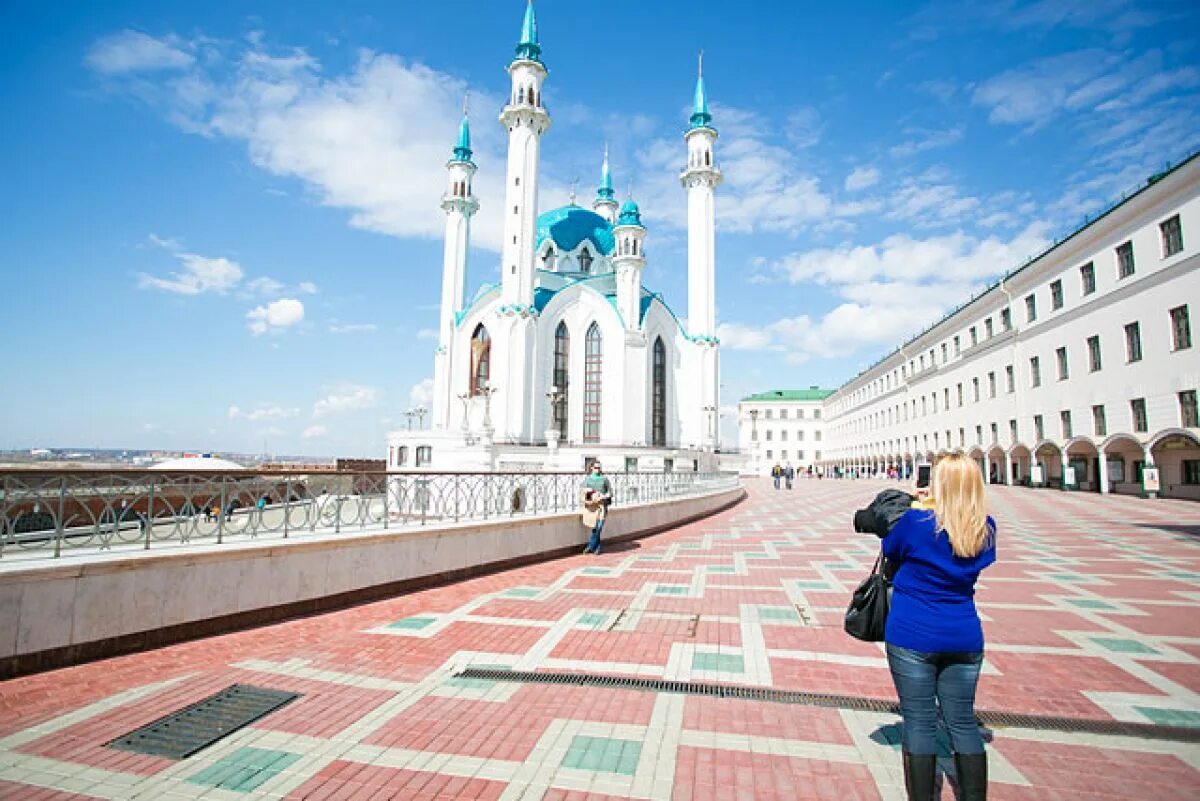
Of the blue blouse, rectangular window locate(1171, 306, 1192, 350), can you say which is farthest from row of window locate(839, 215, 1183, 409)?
A: the blue blouse

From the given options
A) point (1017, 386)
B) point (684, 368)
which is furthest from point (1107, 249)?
point (684, 368)

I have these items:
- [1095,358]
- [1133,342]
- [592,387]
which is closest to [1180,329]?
[1133,342]

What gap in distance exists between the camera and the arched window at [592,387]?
41812 millimetres

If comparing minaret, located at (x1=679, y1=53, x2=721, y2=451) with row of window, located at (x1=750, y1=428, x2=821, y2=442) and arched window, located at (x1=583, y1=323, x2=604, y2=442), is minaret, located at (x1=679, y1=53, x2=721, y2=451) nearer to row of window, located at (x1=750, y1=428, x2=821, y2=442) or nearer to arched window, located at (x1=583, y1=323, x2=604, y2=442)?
arched window, located at (x1=583, y1=323, x2=604, y2=442)

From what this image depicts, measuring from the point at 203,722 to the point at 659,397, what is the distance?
41035mm

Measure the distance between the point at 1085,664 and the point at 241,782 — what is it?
19.6 ft

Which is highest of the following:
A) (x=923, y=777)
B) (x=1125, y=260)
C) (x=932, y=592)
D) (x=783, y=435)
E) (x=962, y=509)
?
(x=1125, y=260)

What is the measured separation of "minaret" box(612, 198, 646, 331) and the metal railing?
33.4 m

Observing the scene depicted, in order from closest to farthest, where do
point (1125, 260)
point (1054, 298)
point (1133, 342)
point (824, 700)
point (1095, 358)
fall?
point (824, 700)
point (1133, 342)
point (1125, 260)
point (1095, 358)
point (1054, 298)

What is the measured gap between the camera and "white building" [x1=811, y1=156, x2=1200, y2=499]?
68.3ft

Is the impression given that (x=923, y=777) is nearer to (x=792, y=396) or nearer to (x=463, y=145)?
(x=463, y=145)

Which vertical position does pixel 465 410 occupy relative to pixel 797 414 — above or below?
below

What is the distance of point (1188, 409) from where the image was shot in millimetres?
20188

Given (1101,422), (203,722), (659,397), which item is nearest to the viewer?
(203,722)
